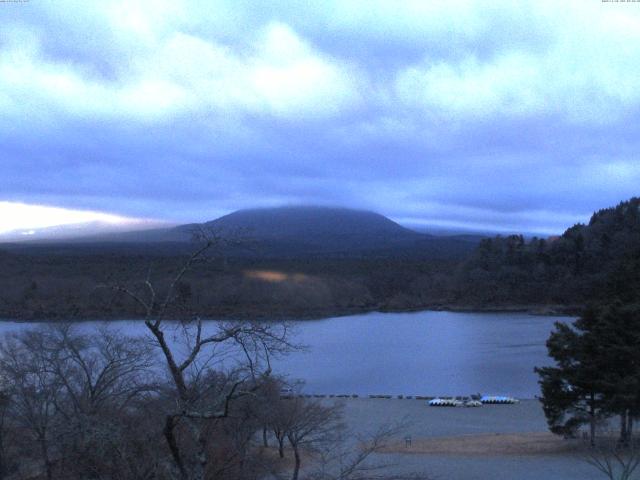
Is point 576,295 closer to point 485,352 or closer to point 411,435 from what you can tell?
point 485,352

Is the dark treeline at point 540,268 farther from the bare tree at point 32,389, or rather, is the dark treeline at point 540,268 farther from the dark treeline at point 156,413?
the bare tree at point 32,389

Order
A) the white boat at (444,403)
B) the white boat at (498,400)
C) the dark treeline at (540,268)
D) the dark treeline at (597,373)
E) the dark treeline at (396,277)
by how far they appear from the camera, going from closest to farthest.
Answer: the dark treeline at (597,373)
the dark treeline at (396,277)
the white boat at (444,403)
the white boat at (498,400)
the dark treeline at (540,268)

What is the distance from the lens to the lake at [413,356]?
93.4 feet

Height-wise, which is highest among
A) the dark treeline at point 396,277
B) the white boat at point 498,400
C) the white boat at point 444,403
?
the dark treeline at point 396,277

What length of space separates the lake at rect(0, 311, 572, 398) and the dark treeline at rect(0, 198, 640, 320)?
4.67ft

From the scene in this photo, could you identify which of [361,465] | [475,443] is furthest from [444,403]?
[361,465]

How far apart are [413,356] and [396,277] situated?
84.3ft

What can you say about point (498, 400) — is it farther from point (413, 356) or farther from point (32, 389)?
point (32, 389)

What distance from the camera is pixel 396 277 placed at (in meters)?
63.1

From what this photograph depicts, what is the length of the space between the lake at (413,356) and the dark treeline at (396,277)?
4.67 feet

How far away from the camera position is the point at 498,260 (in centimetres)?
6925

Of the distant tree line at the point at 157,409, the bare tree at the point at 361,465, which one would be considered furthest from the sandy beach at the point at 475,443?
the distant tree line at the point at 157,409

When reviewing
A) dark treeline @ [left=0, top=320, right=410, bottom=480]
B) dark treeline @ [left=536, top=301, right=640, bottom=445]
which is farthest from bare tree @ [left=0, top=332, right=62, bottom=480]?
dark treeline @ [left=536, top=301, right=640, bottom=445]

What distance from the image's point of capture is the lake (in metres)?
28.5
